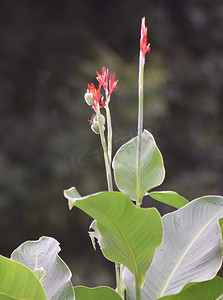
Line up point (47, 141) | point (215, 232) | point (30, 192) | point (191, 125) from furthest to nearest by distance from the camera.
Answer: point (191, 125)
point (47, 141)
point (30, 192)
point (215, 232)

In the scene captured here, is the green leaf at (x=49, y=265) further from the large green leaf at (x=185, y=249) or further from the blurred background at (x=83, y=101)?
the blurred background at (x=83, y=101)

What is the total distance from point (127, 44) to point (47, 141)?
144 cm

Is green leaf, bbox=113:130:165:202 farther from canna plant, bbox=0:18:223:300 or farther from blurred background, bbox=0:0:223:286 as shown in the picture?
blurred background, bbox=0:0:223:286

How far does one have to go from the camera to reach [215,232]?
24.5 inches

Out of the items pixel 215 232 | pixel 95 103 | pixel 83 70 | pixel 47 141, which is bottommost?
pixel 47 141

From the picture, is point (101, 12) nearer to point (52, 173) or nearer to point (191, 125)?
point (191, 125)

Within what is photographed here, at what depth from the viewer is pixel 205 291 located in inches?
25.2

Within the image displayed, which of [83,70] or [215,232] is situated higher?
[215,232]

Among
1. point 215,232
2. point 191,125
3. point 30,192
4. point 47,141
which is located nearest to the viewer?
point 215,232

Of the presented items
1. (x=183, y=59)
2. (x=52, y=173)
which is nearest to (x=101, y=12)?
(x=183, y=59)

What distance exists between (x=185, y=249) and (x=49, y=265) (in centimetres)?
18

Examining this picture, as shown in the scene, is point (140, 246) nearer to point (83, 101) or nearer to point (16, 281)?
point (16, 281)

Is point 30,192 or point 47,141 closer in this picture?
point 30,192

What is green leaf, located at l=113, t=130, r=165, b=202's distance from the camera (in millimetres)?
649
